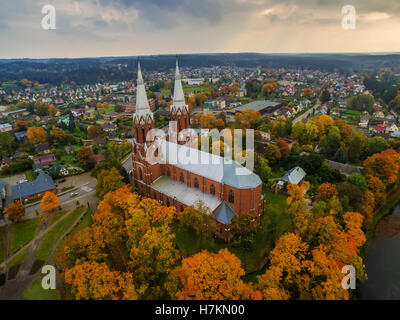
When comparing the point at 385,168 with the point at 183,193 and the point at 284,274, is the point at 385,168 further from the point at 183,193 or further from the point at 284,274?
the point at 183,193

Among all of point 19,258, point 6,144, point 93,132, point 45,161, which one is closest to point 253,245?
point 19,258

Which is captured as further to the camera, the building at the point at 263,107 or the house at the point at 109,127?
the building at the point at 263,107

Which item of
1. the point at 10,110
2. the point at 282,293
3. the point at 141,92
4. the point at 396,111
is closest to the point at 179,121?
the point at 141,92

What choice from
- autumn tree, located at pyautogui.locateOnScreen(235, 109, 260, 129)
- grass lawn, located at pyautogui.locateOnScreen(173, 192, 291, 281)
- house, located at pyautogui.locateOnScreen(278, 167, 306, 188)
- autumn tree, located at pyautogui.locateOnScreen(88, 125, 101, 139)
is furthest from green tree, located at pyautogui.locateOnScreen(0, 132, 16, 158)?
house, located at pyautogui.locateOnScreen(278, 167, 306, 188)

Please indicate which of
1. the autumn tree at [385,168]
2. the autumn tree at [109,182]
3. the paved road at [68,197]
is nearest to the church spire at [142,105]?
the autumn tree at [109,182]

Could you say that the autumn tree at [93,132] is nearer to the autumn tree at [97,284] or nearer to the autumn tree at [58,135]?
the autumn tree at [58,135]
